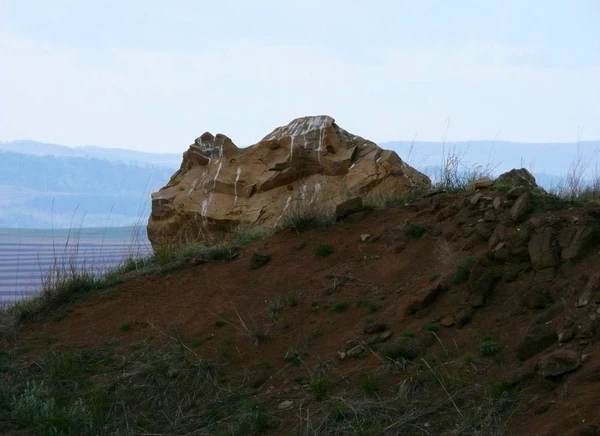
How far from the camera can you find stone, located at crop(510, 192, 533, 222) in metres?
8.16

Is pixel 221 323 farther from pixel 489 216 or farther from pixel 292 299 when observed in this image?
pixel 489 216

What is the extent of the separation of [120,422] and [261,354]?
1344 millimetres

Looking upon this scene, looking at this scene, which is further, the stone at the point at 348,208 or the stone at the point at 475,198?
the stone at the point at 348,208

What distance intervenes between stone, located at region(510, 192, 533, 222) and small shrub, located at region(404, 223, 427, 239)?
1.20m

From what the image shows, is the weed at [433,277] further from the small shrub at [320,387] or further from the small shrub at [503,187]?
the small shrub at [320,387]

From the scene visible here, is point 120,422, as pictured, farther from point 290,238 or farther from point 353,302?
point 290,238

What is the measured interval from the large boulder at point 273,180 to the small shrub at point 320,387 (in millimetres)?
4281

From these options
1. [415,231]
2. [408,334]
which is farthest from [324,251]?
[408,334]

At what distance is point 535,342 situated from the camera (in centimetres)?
654

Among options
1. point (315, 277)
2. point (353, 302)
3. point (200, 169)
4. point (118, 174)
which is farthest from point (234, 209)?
point (118, 174)

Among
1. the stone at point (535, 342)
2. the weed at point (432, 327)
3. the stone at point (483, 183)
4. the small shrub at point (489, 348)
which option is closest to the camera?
the stone at point (535, 342)

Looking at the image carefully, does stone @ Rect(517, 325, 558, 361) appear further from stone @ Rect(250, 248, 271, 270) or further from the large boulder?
the large boulder

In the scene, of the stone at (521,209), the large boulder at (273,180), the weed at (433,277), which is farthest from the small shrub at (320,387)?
the large boulder at (273,180)

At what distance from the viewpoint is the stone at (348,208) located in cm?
1048
